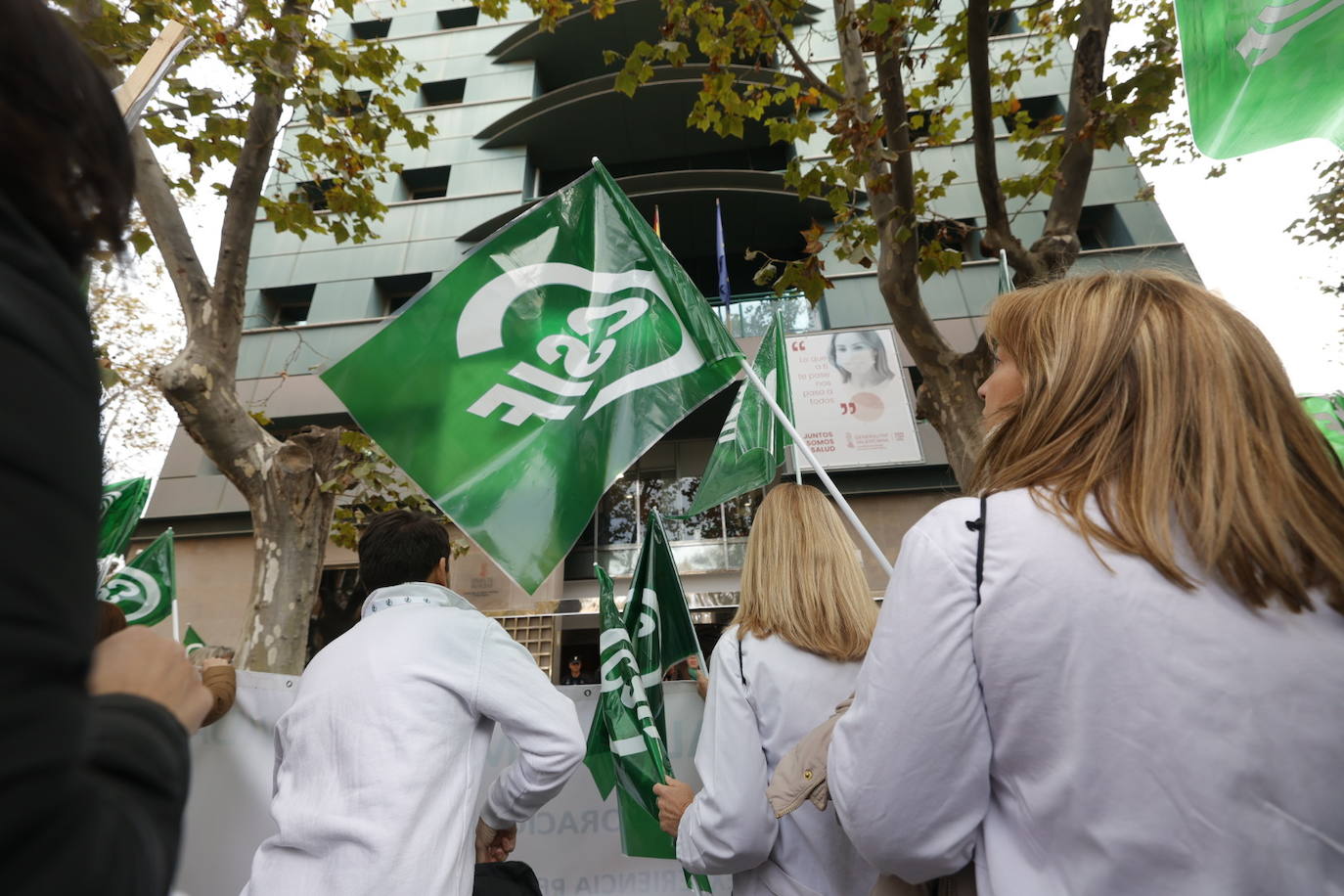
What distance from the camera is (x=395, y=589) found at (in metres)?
2.37

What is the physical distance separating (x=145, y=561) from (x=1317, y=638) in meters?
6.41

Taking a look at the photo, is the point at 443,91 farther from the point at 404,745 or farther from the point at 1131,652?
the point at 1131,652

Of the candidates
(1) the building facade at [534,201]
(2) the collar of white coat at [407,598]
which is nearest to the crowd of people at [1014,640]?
(2) the collar of white coat at [407,598]

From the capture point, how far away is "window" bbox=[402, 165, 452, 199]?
56.2 ft

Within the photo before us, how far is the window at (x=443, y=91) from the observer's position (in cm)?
1847

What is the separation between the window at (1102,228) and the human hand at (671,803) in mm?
14934

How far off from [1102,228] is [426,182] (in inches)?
580

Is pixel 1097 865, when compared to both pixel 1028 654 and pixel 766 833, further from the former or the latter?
pixel 766 833

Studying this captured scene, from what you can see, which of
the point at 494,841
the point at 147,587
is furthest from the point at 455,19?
the point at 494,841

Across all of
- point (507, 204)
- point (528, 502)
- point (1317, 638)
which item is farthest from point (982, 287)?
point (1317, 638)

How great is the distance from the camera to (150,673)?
0.78 metres

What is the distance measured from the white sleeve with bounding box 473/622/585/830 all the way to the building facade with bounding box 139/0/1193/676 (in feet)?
33.8

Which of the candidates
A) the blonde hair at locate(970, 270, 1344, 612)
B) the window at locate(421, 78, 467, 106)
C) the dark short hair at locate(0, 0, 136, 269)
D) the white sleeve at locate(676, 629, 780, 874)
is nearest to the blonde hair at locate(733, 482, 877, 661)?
the white sleeve at locate(676, 629, 780, 874)

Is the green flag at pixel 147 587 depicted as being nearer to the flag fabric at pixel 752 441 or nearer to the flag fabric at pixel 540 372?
the flag fabric at pixel 540 372
